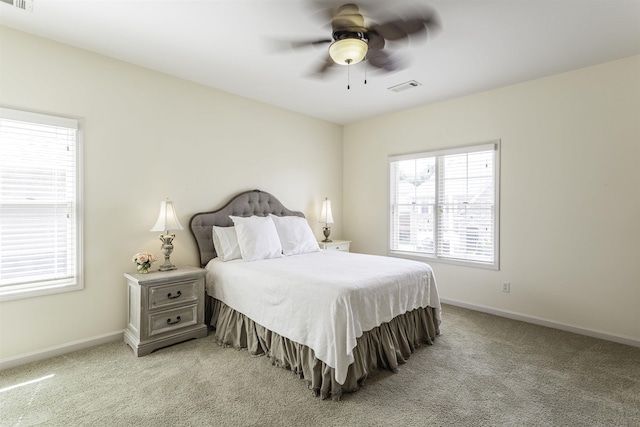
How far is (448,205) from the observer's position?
425 centimetres

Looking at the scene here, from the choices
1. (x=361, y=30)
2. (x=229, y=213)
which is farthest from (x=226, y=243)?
(x=361, y=30)

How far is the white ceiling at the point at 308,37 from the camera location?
2240mm

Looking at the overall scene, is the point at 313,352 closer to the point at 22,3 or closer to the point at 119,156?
the point at 119,156

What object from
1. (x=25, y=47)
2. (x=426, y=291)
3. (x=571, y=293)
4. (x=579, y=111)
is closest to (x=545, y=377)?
(x=426, y=291)

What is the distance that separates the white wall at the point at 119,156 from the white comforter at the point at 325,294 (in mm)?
883

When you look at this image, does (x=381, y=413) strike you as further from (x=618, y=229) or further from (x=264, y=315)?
(x=618, y=229)

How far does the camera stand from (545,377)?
2410mm

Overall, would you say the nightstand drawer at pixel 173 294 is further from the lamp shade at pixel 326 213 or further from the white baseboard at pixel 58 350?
the lamp shade at pixel 326 213

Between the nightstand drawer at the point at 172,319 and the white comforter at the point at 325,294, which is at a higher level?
the white comforter at the point at 325,294

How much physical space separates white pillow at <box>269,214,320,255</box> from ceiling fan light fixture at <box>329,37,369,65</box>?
2161mm

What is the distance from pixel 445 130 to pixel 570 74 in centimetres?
138

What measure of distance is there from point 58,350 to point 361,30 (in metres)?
3.70

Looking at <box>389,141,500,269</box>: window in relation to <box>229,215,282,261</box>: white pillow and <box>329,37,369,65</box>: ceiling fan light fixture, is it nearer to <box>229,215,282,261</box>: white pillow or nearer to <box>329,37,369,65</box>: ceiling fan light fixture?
<box>229,215,282,261</box>: white pillow

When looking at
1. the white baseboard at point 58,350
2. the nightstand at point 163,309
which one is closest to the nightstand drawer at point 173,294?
the nightstand at point 163,309
